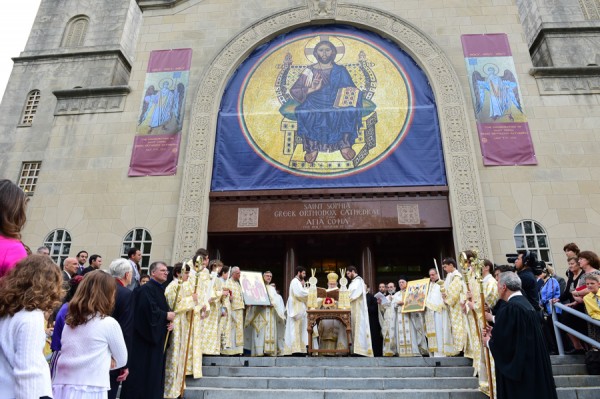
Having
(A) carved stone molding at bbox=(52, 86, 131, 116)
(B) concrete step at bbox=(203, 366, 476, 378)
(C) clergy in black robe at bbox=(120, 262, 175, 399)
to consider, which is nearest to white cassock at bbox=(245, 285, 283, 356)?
(B) concrete step at bbox=(203, 366, 476, 378)

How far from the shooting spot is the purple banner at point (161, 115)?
14141 millimetres

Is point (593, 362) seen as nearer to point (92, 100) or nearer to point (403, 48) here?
point (403, 48)

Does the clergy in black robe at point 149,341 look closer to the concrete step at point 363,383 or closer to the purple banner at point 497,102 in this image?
the concrete step at point 363,383

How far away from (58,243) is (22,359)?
12.9 m

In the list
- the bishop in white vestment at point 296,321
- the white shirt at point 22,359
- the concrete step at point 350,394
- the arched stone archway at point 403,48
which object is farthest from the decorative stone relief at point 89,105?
the white shirt at point 22,359

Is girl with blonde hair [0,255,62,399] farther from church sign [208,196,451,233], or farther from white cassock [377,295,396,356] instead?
church sign [208,196,451,233]

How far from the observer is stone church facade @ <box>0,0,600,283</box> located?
12672 millimetres

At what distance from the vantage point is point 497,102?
45.8ft

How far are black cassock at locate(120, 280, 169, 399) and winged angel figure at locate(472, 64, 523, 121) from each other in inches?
476

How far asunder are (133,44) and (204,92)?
9510 mm

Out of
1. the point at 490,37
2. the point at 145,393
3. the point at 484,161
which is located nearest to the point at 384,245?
the point at 484,161

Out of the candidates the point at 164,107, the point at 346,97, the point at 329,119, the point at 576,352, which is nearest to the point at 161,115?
the point at 164,107

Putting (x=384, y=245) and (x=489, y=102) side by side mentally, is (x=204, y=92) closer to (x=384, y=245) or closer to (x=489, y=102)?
(x=384, y=245)

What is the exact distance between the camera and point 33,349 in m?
2.39
